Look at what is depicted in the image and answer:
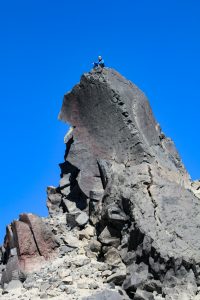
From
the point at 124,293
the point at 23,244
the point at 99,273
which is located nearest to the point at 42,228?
the point at 23,244

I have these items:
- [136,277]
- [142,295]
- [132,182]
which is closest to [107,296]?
[142,295]

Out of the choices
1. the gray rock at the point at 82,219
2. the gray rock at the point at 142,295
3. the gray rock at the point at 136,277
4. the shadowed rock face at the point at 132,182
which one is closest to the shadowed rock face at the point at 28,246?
the gray rock at the point at 82,219

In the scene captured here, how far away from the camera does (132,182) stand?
19.6 metres

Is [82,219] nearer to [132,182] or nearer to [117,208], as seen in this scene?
[117,208]

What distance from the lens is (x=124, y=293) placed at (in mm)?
16359

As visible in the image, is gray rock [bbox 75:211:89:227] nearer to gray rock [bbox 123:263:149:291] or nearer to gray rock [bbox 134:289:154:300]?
gray rock [bbox 123:263:149:291]

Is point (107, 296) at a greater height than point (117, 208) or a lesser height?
lesser

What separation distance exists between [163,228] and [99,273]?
89.6 inches

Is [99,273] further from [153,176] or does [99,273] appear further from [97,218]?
[153,176]

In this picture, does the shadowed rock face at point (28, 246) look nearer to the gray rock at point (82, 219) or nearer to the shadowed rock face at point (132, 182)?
the gray rock at point (82, 219)

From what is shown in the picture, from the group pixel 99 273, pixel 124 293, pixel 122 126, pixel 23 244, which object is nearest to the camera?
pixel 124 293

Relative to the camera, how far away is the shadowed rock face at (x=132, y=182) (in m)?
16.8

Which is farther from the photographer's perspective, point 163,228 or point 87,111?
point 87,111

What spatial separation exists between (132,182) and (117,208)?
3.91ft
